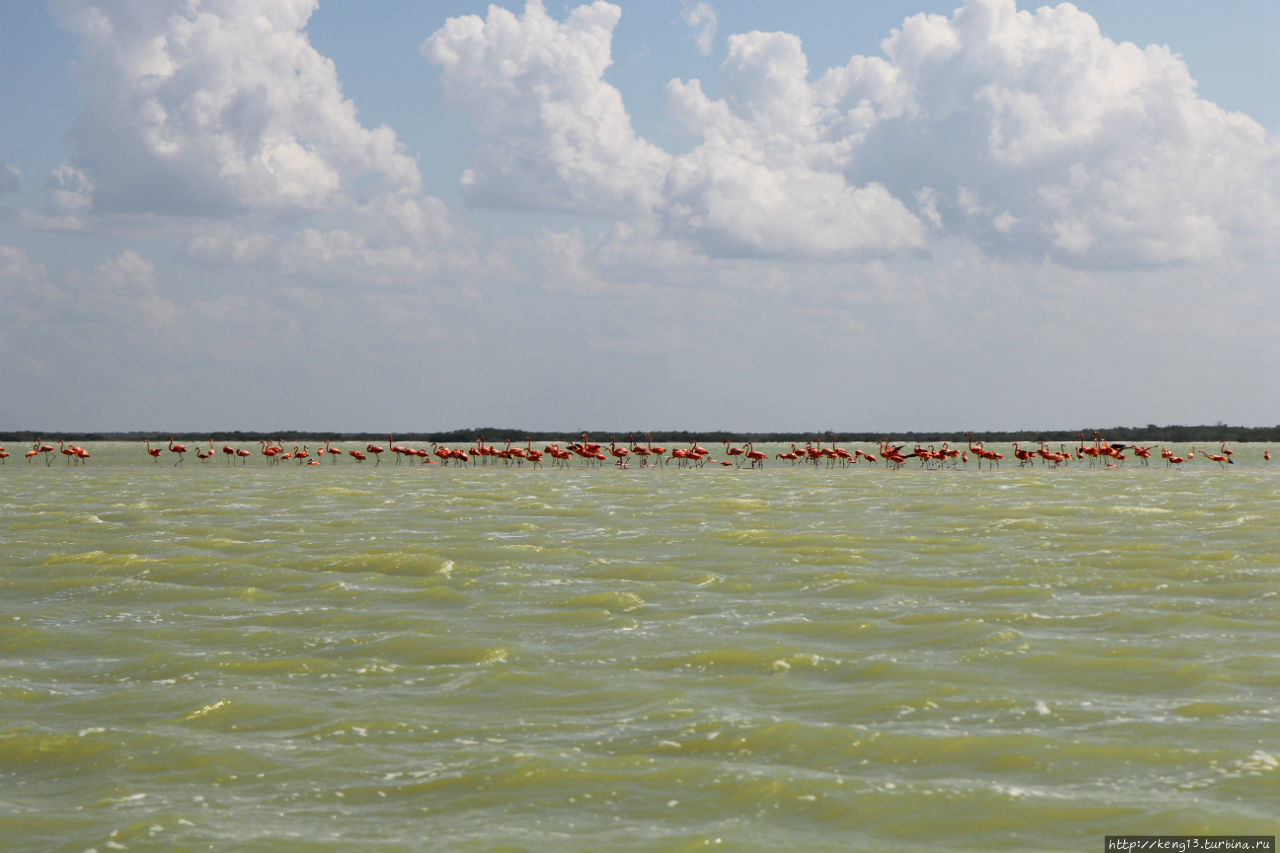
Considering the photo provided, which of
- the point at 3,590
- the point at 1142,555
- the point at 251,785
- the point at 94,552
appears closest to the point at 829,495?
the point at 1142,555

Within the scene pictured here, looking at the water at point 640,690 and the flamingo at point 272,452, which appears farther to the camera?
the flamingo at point 272,452

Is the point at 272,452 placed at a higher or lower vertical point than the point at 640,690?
higher

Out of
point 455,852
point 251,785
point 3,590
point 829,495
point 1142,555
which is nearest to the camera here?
point 455,852

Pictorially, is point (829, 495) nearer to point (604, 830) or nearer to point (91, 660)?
point (91, 660)

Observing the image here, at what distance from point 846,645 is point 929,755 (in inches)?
118

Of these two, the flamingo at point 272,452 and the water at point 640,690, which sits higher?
the flamingo at point 272,452

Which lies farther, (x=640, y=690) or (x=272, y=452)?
(x=272, y=452)

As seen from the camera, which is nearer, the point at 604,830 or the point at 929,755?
the point at 604,830

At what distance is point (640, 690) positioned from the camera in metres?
8.70

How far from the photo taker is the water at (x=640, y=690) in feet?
20.6

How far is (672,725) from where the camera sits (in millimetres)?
7766

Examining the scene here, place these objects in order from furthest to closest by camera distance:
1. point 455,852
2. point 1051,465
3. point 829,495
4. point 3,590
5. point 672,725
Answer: point 1051,465 → point 829,495 → point 3,590 → point 672,725 → point 455,852

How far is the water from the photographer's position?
628 centimetres

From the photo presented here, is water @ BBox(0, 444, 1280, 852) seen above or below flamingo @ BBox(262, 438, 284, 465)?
below
